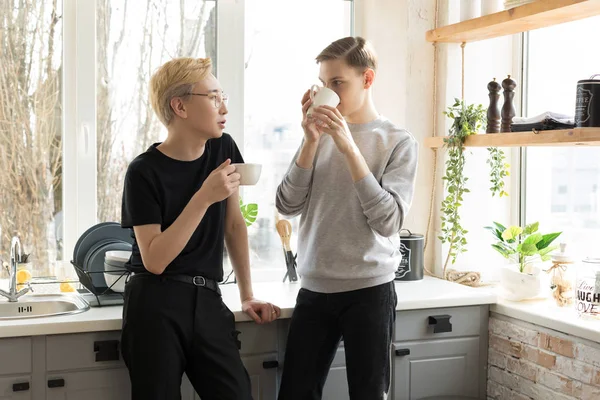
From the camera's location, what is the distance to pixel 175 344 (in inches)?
81.0

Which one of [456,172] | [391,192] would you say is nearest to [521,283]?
[456,172]

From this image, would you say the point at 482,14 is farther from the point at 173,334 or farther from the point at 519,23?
the point at 173,334

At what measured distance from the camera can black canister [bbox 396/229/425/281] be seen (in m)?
3.01

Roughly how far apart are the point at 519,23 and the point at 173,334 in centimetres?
174

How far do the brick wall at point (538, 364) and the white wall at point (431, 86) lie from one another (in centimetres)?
54

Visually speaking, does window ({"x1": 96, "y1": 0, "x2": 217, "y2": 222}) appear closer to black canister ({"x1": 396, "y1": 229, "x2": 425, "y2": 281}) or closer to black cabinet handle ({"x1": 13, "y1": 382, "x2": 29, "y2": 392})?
black cabinet handle ({"x1": 13, "y1": 382, "x2": 29, "y2": 392})

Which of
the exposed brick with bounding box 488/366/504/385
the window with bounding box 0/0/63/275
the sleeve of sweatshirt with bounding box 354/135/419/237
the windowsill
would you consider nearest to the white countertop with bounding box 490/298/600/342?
the windowsill

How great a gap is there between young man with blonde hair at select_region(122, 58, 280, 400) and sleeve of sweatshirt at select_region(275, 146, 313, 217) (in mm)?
218

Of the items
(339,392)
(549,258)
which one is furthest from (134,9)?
(549,258)

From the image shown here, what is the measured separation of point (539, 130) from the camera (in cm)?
259

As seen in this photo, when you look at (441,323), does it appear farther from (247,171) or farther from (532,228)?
(247,171)

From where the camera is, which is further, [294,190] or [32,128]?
[32,128]

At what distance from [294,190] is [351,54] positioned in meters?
0.45

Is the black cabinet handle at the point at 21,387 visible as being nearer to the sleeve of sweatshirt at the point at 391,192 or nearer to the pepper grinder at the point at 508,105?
the sleeve of sweatshirt at the point at 391,192
